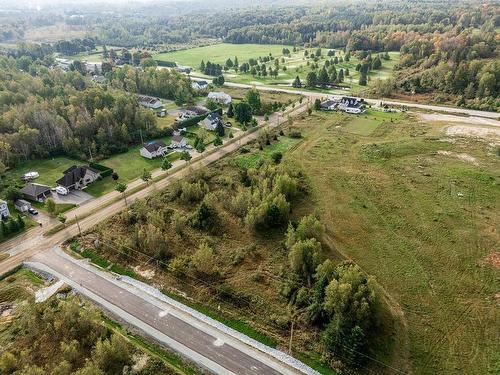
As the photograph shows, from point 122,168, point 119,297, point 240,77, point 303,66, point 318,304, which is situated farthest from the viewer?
point 303,66

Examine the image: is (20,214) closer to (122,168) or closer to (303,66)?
(122,168)

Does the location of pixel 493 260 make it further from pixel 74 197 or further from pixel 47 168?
pixel 47 168

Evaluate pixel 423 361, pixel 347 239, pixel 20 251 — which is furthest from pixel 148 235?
pixel 423 361

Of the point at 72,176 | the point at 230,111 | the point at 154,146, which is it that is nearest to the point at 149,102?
the point at 230,111

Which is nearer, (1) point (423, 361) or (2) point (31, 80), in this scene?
(1) point (423, 361)

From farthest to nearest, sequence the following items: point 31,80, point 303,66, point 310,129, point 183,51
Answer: point 183,51 → point 303,66 → point 31,80 → point 310,129

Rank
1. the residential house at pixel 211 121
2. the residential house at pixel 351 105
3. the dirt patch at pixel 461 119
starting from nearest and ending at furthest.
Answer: the dirt patch at pixel 461 119, the residential house at pixel 211 121, the residential house at pixel 351 105

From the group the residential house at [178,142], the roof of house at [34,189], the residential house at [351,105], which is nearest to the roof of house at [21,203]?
the roof of house at [34,189]

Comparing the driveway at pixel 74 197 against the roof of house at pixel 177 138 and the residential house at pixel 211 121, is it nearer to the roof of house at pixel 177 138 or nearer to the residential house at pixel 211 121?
the roof of house at pixel 177 138
